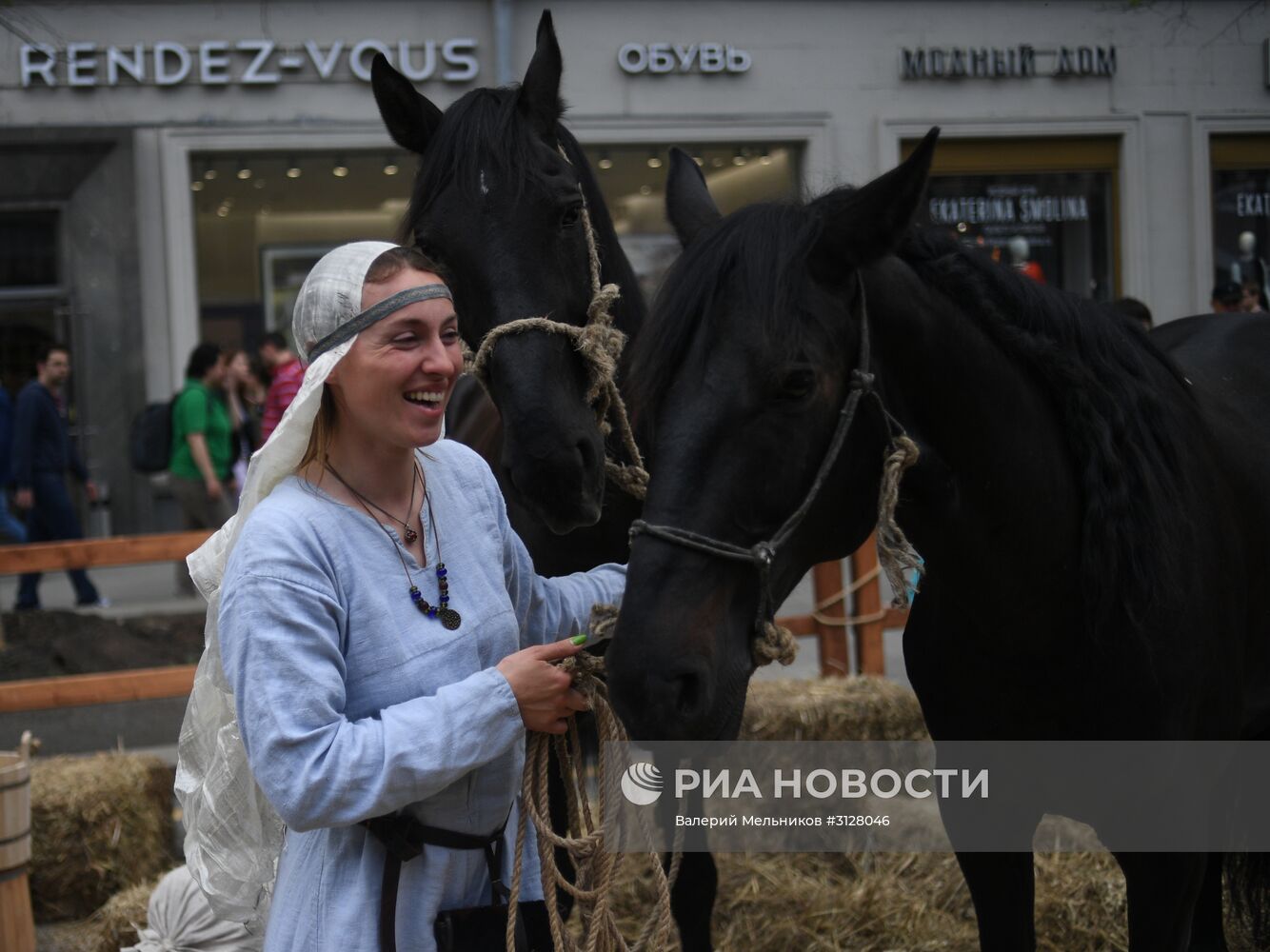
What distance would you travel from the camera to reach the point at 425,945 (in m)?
1.83

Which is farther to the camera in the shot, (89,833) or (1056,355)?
(89,833)

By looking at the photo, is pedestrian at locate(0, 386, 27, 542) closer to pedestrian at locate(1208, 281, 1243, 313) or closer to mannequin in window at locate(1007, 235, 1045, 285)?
mannequin in window at locate(1007, 235, 1045, 285)

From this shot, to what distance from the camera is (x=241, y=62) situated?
10.5 metres

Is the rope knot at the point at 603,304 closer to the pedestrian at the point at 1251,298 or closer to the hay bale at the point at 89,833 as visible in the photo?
the hay bale at the point at 89,833

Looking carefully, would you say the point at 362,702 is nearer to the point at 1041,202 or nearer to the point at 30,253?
the point at 30,253

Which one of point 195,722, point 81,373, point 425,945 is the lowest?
point 425,945

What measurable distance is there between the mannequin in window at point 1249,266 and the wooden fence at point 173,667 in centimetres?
535

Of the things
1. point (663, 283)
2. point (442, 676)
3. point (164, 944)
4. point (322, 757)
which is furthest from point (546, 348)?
point (164, 944)

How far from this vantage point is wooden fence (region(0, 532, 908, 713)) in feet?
16.8

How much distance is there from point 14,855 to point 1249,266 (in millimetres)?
9750

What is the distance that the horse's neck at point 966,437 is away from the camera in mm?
2090

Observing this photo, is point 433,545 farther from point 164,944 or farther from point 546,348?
point 164,944

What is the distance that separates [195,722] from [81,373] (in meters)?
9.63

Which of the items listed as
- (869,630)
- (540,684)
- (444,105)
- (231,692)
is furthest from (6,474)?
(540,684)
